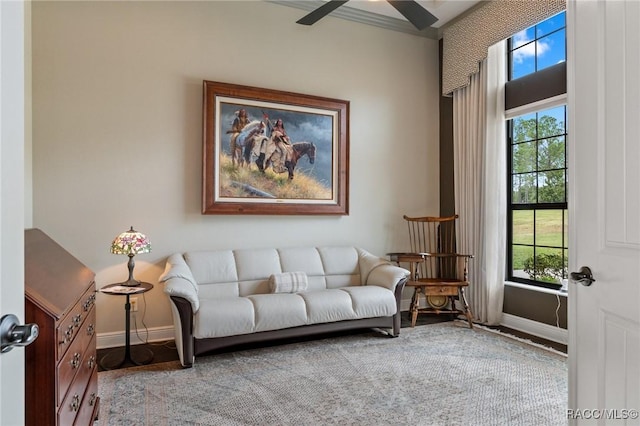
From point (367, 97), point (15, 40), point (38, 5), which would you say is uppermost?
point (38, 5)

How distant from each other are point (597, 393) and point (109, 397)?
2.66 metres

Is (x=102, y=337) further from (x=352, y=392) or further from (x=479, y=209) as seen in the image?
(x=479, y=209)

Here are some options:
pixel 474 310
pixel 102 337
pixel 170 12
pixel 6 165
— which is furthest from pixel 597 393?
pixel 170 12

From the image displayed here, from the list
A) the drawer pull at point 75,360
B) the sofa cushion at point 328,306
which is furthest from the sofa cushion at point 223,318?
the drawer pull at point 75,360

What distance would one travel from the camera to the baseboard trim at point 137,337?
3.48 m

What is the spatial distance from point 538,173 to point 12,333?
4317mm

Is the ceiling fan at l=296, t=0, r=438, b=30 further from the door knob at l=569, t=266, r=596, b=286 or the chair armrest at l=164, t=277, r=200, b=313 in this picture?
the chair armrest at l=164, t=277, r=200, b=313

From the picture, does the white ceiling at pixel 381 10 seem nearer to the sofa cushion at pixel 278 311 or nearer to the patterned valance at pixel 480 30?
the patterned valance at pixel 480 30

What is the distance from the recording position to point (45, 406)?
1377mm

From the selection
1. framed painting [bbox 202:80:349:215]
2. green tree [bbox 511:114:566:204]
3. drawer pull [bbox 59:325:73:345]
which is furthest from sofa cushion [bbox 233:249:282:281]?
green tree [bbox 511:114:566:204]

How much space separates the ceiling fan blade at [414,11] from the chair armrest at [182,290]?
256 cm

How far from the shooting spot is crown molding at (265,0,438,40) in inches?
167

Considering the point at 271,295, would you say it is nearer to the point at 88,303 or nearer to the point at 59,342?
the point at 88,303

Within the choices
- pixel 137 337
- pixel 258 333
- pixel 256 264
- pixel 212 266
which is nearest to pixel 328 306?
pixel 258 333
